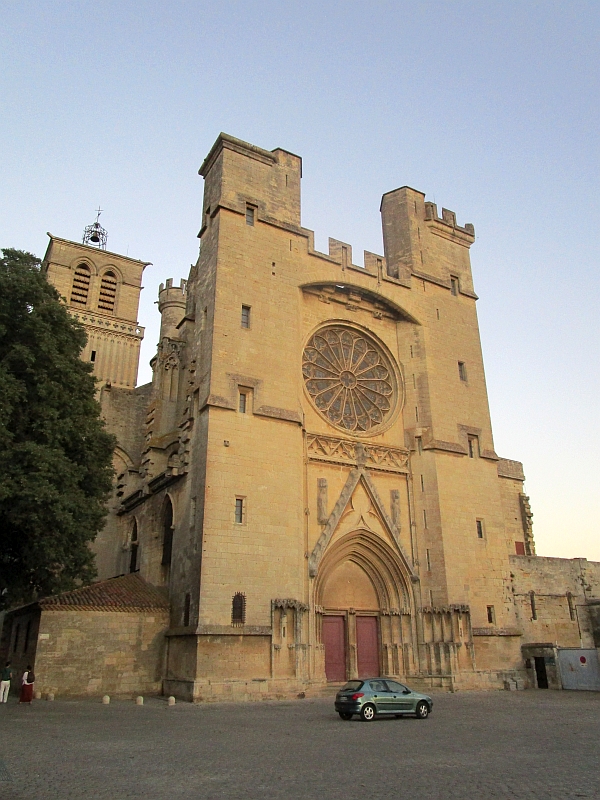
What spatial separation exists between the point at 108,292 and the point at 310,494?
Result: 30.1 m

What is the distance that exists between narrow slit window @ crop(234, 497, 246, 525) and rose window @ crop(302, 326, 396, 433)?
5458mm

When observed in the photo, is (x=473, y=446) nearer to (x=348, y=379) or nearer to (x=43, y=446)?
(x=348, y=379)

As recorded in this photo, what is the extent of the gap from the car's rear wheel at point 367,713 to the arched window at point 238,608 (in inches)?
214

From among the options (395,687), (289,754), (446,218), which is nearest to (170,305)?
(446,218)

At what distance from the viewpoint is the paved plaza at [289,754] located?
6777 millimetres

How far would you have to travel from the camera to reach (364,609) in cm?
2214

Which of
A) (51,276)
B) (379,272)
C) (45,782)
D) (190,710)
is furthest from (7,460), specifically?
(51,276)

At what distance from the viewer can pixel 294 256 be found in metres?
24.1

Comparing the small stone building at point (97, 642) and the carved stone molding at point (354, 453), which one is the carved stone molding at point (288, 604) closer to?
the small stone building at point (97, 642)

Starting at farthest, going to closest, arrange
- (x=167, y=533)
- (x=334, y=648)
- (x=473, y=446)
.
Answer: (x=473, y=446)
(x=167, y=533)
(x=334, y=648)

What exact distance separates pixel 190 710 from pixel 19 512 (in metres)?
6.12

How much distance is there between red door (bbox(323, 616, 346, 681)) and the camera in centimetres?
2095

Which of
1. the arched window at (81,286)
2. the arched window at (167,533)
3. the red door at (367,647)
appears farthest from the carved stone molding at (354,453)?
the arched window at (81,286)

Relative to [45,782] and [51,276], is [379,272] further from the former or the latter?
[51,276]
